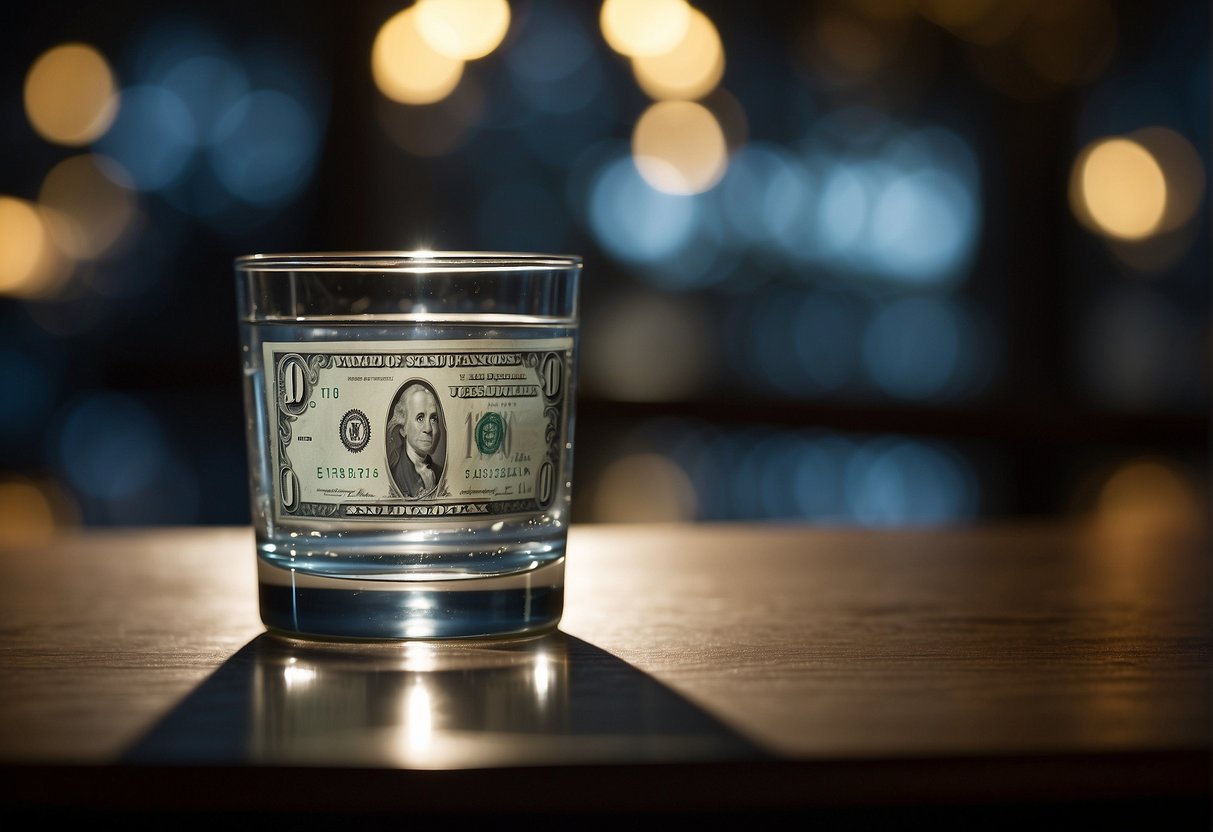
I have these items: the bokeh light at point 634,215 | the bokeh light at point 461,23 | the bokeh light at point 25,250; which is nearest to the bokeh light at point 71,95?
the bokeh light at point 25,250

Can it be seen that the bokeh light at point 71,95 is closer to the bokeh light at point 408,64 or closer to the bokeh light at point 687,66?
the bokeh light at point 408,64

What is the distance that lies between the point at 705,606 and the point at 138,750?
33cm

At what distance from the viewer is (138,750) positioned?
379mm

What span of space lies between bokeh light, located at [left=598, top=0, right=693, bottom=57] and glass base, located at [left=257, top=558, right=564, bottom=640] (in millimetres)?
2253

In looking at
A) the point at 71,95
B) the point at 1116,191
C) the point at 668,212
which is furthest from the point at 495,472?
the point at 71,95

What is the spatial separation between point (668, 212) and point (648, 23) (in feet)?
2.08

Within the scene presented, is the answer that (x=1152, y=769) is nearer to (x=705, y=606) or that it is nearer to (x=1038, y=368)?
(x=705, y=606)

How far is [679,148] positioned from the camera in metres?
3.21

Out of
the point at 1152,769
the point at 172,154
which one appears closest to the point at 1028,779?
the point at 1152,769

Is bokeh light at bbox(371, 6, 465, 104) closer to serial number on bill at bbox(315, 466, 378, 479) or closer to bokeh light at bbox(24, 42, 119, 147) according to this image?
bokeh light at bbox(24, 42, 119, 147)

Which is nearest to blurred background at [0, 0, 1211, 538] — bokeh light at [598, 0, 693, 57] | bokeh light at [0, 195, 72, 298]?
bokeh light at [0, 195, 72, 298]

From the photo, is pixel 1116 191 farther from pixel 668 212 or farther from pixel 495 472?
pixel 495 472

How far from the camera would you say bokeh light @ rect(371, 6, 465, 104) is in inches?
112

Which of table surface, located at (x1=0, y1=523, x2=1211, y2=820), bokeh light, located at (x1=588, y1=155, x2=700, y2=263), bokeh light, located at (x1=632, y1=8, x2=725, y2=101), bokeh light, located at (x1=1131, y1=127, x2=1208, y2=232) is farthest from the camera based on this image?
bokeh light, located at (x1=588, y1=155, x2=700, y2=263)
